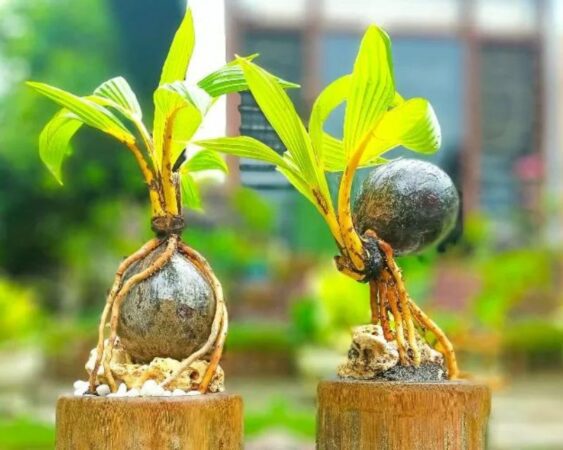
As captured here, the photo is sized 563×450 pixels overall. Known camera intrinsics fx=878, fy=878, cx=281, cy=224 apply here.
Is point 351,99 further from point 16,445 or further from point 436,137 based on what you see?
point 16,445

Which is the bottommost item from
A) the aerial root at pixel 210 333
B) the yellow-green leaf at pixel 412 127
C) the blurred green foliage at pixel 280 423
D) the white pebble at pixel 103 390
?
the blurred green foliage at pixel 280 423

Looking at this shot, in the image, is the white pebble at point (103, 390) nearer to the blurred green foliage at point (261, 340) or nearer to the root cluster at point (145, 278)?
the root cluster at point (145, 278)

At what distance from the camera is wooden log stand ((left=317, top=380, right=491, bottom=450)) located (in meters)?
1.16

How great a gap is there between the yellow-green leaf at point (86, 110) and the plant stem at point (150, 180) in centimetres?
2

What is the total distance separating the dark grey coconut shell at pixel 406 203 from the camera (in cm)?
128

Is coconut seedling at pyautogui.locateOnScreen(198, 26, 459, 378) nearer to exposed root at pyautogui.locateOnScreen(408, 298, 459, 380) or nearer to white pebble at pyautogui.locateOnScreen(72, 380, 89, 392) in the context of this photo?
exposed root at pyautogui.locateOnScreen(408, 298, 459, 380)

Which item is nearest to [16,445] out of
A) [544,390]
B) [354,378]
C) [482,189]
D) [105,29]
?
[354,378]

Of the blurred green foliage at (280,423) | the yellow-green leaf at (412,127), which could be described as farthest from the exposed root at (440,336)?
the blurred green foliage at (280,423)

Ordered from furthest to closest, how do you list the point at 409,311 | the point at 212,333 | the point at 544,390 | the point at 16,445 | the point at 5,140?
the point at 5,140 → the point at 544,390 → the point at 16,445 → the point at 409,311 → the point at 212,333

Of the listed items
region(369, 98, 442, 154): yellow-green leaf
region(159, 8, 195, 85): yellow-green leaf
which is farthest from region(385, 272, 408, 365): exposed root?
region(159, 8, 195, 85): yellow-green leaf

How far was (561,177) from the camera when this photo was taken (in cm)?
831

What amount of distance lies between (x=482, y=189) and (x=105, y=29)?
12.9 feet

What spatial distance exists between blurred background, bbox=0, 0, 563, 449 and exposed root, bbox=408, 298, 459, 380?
1629 mm

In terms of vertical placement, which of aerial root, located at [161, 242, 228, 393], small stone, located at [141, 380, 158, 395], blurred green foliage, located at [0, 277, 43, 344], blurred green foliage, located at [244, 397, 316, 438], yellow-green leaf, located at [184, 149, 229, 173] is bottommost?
blurred green foliage, located at [244, 397, 316, 438]
